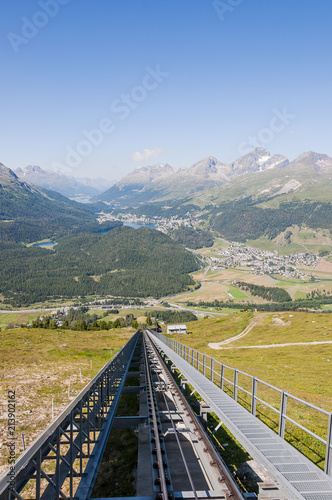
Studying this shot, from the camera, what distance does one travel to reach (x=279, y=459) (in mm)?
8617

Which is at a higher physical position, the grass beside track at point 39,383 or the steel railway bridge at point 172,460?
the steel railway bridge at point 172,460

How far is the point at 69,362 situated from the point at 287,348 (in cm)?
3695

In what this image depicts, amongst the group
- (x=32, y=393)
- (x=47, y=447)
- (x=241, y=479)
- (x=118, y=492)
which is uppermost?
(x=47, y=447)

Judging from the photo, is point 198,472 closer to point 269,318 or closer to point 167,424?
point 167,424

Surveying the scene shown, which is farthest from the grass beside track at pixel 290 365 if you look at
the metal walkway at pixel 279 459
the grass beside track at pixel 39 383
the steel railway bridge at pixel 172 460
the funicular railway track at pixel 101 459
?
the grass beside track at pixel 39 383

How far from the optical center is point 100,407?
13.2 metres

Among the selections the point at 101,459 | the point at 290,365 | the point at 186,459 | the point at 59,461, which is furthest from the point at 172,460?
the point at 290,365

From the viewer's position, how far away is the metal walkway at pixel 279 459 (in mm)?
7188

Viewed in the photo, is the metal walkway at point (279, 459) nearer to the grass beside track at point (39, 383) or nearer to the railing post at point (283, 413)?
the railing post at point (283, 413)

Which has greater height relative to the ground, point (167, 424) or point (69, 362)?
point (167, 424)

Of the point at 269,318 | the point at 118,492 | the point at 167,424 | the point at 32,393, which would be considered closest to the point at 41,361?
the point at 32,393

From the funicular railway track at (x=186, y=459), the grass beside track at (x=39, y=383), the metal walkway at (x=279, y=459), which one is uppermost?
the metal walkway at (x=279, y=459)

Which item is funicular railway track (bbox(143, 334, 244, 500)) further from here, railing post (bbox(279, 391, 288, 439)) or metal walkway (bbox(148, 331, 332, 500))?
railing post (bbox(279, 391, 288, 439))

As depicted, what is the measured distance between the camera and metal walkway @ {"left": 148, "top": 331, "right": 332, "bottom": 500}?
7.19 m
